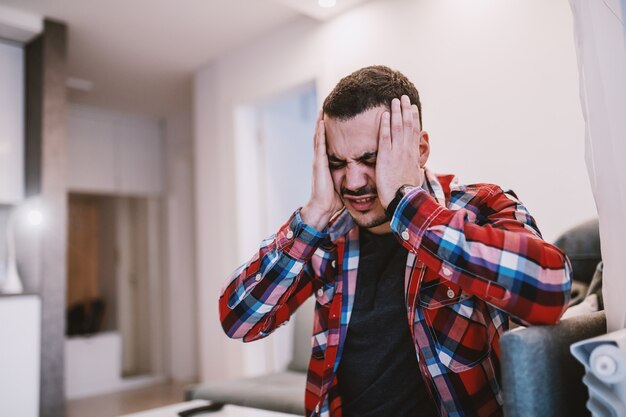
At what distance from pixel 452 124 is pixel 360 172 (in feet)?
5.75

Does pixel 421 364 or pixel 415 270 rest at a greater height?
pixel 415 270

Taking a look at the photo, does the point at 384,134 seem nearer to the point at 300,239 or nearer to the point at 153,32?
A: the point at 300,239

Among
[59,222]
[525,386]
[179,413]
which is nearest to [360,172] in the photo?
[525,386]

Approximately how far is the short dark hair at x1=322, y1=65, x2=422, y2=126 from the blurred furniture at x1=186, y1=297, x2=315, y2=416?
1442 millimetres

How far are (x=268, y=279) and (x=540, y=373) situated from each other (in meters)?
0.67

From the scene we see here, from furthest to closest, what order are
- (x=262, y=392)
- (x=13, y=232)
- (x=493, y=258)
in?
(x=13, y=232) → (x=262, y=392) → (x=493, y=258)

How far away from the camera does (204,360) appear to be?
14.6ft

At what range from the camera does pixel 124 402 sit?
4520 mm

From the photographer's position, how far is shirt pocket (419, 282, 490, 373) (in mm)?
1161

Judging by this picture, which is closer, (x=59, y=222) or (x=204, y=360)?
(x=59, y=222)

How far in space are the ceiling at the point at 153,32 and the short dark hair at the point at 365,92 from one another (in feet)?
7.01

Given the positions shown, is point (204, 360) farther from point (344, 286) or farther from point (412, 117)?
point (412, 117)

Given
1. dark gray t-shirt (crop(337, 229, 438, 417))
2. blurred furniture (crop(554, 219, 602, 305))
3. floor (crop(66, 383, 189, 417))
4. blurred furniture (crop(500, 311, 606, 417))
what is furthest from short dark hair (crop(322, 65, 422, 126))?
floor (crop(66, 383, 189, 417))

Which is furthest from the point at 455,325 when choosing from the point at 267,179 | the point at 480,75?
the point at 267,179
